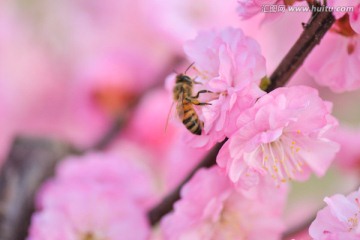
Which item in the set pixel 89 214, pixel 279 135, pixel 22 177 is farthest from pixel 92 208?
pixel 279 135

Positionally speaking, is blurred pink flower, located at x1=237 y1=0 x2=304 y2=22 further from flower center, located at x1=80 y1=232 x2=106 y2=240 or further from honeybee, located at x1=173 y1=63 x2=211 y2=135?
flower center, located at x1=80 y1=232 x2=106 y2=240

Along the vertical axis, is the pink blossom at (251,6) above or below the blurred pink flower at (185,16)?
below

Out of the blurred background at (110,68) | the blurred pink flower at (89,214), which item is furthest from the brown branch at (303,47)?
the blurred background at (110,68)

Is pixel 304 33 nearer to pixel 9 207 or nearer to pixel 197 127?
pixel 197 127

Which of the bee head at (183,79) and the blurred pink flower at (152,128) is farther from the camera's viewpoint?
the blurred pink flower at (152,128)

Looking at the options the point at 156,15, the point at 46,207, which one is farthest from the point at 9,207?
the point at 156,15

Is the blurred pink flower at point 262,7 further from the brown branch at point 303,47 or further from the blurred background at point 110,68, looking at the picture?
the blurred background at point 110,68
